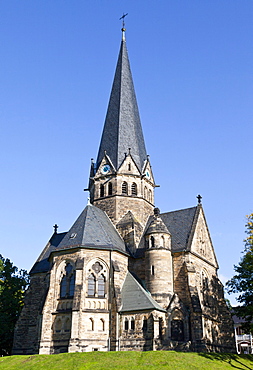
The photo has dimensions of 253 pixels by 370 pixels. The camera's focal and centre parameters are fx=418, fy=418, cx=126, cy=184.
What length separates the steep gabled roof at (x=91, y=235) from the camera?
33062 millimetres

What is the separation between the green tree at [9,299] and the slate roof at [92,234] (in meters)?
4.81

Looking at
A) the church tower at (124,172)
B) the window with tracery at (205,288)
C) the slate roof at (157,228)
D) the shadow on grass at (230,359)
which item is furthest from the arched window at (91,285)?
the window with tracery at (205,288)

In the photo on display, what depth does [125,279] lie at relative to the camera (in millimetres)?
33781

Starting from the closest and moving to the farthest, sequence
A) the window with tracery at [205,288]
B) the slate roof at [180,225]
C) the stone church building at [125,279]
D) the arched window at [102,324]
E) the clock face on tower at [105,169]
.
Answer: the stone church building at [125,279] < the arched window at [102,324] < the window with tracery at [205,288] < the slate roof at [180,225] < the clock face on tower at [105,169]

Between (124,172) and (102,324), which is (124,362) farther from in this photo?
(124,172)

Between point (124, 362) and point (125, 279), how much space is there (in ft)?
30.3

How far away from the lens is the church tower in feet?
Result: 132

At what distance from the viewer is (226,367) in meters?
26.7

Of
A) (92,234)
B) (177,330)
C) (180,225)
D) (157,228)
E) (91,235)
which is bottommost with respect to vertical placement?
(177,330)

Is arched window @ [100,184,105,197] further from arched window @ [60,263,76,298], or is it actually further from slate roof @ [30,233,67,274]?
arched window @ [60,263,76,298]

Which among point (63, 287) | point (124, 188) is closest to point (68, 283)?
point (63, 287)

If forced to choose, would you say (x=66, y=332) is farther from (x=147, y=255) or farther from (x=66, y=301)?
(x=147, y=255)

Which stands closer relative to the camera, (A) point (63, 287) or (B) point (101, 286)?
(B) point (101, 286)

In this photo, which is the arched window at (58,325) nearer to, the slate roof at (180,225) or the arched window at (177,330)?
the arched window at (177,330)
